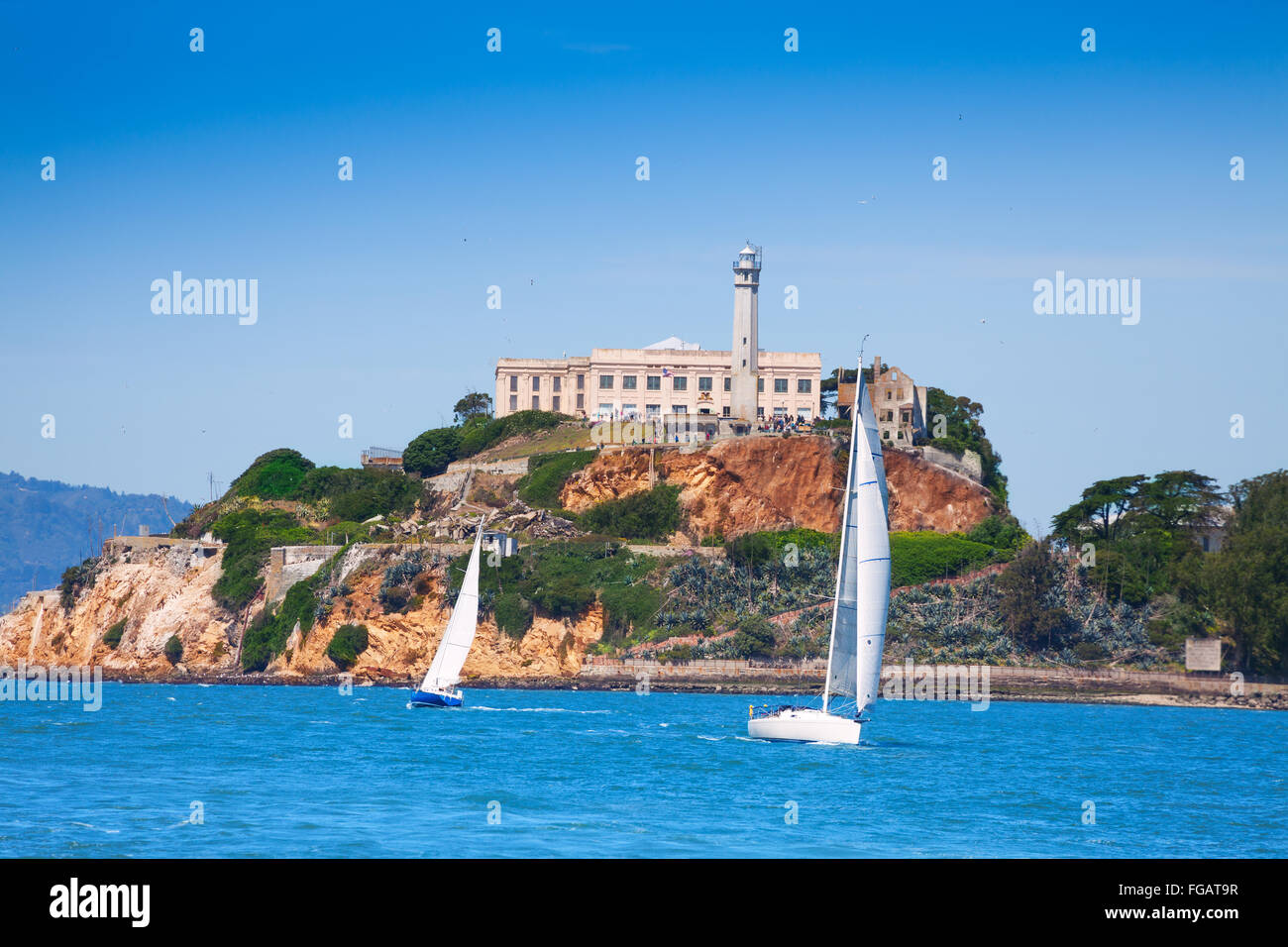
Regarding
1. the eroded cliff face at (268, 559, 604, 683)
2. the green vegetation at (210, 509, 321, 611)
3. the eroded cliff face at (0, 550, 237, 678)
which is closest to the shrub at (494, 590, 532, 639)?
the eroded cliff face at (268, 559, 604, 683)

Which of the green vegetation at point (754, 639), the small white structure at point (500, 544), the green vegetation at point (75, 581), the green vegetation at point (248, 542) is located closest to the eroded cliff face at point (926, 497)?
the green vegetation at point (754, 639)

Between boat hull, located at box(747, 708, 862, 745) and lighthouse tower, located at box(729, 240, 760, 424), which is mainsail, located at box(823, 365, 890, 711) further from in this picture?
lighthouse tower, located at box(729, 240, 760, 424)

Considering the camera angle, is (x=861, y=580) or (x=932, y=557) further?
(x=932, y=557)

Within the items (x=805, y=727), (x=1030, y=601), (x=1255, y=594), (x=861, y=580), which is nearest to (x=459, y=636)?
(x=805, y=727)

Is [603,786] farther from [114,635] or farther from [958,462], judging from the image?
[114,635]

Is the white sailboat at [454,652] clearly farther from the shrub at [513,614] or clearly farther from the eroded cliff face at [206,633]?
the shrub at [513,614]

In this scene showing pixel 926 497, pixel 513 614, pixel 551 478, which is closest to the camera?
pixel 513 614
